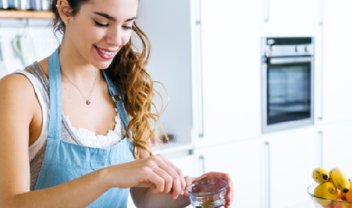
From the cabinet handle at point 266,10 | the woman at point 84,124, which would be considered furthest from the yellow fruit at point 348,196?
the cabinet handle at point 266,10

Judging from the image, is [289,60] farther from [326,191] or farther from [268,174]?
[326,191]

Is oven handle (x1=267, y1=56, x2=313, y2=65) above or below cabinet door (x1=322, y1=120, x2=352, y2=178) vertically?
above

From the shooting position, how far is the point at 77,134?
1.07 metres

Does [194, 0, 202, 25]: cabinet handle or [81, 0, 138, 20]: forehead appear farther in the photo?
[194, 0, 202, 25]: cabinet handle

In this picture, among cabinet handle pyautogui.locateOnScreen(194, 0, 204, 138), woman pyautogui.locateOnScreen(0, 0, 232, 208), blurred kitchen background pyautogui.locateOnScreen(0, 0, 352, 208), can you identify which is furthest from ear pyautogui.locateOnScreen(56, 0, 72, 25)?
cabinet handle pyautogui.locateOnScreen(194, 0, 204, 138)

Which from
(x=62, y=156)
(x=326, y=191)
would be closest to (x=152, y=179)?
(x=62, y=156)

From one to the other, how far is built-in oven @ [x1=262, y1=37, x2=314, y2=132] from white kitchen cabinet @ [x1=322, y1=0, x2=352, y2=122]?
153 mm

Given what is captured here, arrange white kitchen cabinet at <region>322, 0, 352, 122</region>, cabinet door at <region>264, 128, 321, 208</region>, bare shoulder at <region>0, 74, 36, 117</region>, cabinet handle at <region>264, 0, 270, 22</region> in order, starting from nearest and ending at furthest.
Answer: bare shoulder at <region>0, 74, 36, 117</region>, cabinet handle at <region>264, 0, 270, 22</region>, cabinet door at <region>264, 128, 321, 208</region>, white kitchen cabinet at <region>322, 0, 352, 122</region>

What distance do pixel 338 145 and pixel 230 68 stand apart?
1.22m

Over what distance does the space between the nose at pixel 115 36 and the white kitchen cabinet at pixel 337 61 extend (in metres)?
2.25

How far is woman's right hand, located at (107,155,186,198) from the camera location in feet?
2.67

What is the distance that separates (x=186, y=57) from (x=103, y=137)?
4.11 feet

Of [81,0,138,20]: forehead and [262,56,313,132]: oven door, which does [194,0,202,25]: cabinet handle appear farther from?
[81,0,138,20]: forehead

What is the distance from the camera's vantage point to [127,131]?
3.83 feet
